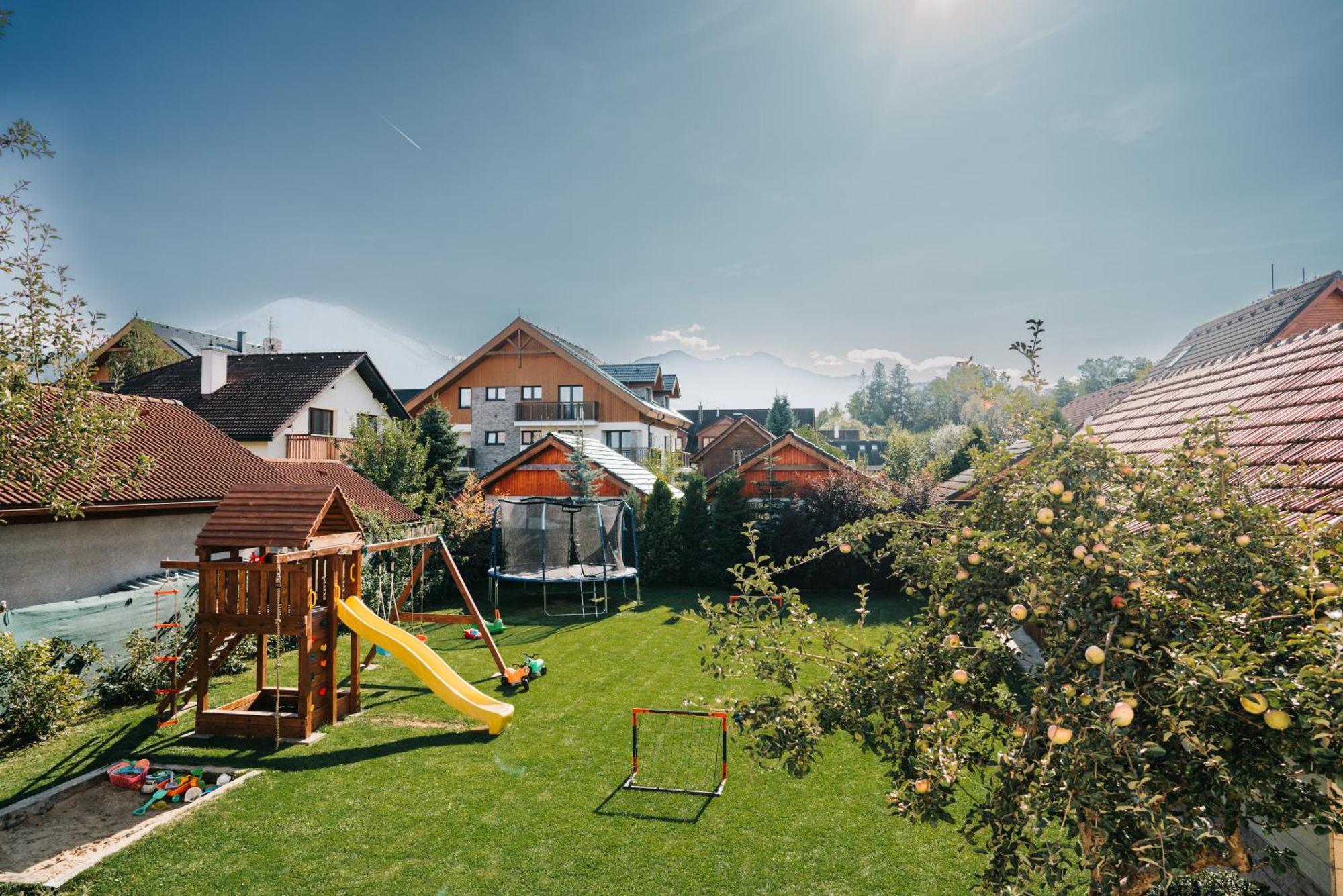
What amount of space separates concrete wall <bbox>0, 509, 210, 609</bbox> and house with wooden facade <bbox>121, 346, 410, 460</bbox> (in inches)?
458

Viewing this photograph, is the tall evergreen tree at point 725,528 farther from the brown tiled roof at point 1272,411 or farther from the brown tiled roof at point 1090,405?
the brown tiled roof at point 1090,405

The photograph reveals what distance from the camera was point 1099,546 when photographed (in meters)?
2.44

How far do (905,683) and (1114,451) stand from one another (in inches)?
54.5

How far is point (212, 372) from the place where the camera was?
26.2 metres

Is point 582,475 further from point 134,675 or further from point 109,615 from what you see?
point 109,615

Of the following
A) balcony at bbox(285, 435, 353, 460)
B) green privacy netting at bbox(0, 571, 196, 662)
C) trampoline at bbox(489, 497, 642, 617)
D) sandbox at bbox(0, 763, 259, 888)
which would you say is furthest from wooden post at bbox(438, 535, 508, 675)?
balcony at bbox(285, 435, 353, 460)

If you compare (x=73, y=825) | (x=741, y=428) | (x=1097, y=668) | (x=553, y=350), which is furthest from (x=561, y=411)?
(x=1097, y=668)

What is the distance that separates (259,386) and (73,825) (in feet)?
73.4

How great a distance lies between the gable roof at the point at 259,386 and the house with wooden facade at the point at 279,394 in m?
0.03

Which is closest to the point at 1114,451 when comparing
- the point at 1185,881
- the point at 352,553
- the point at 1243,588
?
the point at 1243,588

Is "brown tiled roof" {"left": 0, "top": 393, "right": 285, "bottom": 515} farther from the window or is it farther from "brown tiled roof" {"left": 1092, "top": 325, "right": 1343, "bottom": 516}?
"brown tiled roof" {"left": 1092, "top": 325, "right": 1343, "bottom": 516}

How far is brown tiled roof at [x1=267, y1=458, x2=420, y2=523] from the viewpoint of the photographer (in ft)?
61.9

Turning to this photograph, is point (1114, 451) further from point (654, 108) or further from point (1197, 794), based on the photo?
point (654, 108)

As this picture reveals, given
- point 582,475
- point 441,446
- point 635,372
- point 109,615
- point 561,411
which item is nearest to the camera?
point 109,615
